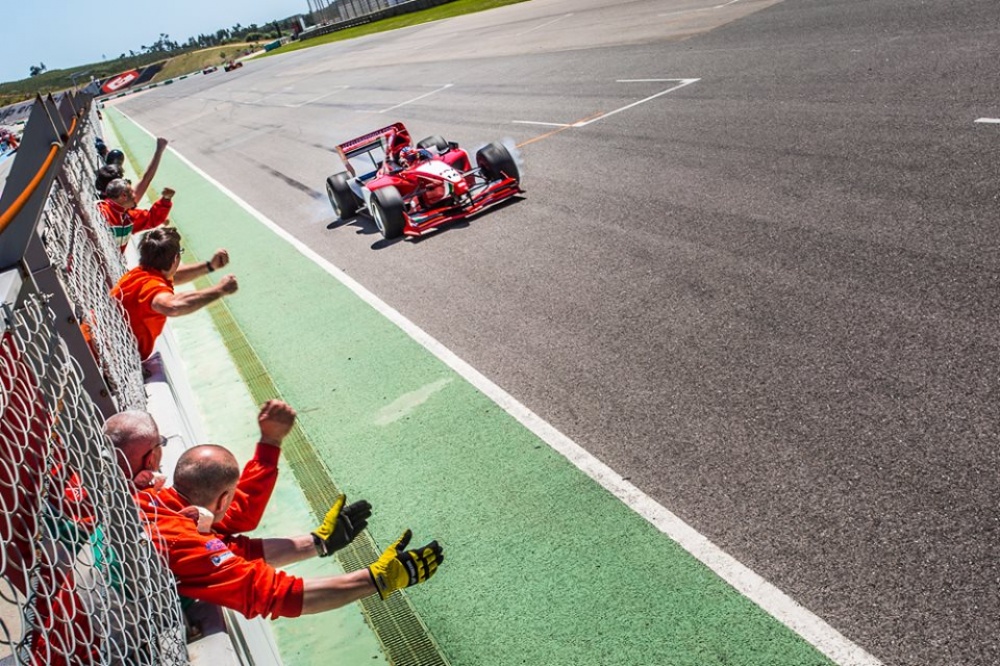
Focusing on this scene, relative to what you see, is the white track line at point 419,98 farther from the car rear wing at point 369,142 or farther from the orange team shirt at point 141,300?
the orange team shirt at point 141,300

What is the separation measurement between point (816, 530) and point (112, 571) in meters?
3.19

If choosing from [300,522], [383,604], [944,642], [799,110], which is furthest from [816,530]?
[799,110]

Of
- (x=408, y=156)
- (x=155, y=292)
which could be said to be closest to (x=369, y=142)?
(x=408, y=156)

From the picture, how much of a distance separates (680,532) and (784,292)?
9.24 feet

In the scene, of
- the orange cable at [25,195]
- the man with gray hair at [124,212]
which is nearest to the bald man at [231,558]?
the orange cable at [25,195]

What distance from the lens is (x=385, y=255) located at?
1052cm

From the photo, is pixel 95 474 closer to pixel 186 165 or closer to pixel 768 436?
pixel 768 436

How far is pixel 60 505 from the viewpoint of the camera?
2490 mm

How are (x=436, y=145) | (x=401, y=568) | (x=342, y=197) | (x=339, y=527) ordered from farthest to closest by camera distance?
(x=436, y=145) < (x=342, y=197) < (x=339, y=527) < (x=401, y=568)

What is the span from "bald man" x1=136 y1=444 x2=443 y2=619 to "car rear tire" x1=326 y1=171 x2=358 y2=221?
8.85 metres

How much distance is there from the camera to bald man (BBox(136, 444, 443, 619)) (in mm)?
3244

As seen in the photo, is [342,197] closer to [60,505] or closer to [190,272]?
[190,272]

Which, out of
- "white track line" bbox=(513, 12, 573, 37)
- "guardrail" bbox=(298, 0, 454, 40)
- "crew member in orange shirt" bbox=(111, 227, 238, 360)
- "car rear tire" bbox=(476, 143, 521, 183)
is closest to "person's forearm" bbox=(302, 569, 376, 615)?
"crew member in orange shirt" bbox=(111, 227, 238, 360)

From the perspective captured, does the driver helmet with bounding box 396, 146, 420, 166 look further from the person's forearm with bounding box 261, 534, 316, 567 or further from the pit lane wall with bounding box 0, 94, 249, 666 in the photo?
the person's forearm with bounding box 261, 534, 316, 567
